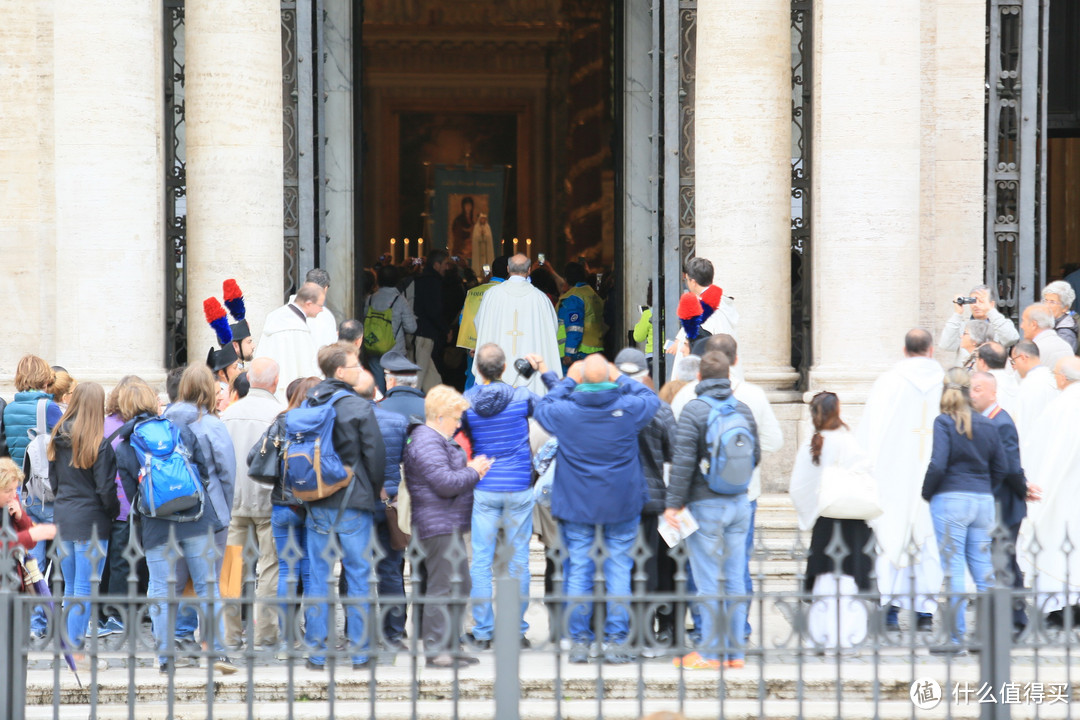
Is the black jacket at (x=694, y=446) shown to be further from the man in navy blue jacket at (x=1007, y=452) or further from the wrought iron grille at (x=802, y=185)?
the wrought iron grille at (x=802, y=185)

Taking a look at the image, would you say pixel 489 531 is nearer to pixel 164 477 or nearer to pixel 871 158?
pixel 164 477

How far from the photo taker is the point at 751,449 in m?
7.85

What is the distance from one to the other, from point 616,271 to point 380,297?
2.43 metres

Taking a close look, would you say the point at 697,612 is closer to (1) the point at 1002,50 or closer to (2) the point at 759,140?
(2) the point at 759,140

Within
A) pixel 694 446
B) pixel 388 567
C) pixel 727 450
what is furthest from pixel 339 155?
pixel 727 450

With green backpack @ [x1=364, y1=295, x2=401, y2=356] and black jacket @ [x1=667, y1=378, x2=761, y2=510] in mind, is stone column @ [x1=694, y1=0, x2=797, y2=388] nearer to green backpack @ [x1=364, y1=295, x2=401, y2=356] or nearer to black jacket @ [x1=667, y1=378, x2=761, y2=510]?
green backpack @ [x1=364, y1=295, x2=401, y2=356]

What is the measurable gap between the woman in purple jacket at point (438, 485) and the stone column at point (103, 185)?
4.32 m

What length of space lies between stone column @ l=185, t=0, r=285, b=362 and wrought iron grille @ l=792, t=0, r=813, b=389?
14.4 ft

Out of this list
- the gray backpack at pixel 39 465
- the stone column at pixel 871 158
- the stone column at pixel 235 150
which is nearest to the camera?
the gray backpack at pixel 39 465

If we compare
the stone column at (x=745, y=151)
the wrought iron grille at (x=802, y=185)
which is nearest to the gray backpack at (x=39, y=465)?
the stone column at (x=745, y=151)

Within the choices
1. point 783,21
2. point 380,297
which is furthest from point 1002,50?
point 380,297

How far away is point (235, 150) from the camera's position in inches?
466

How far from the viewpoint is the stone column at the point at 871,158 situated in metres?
11.4

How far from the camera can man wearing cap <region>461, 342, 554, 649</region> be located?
8.10m
